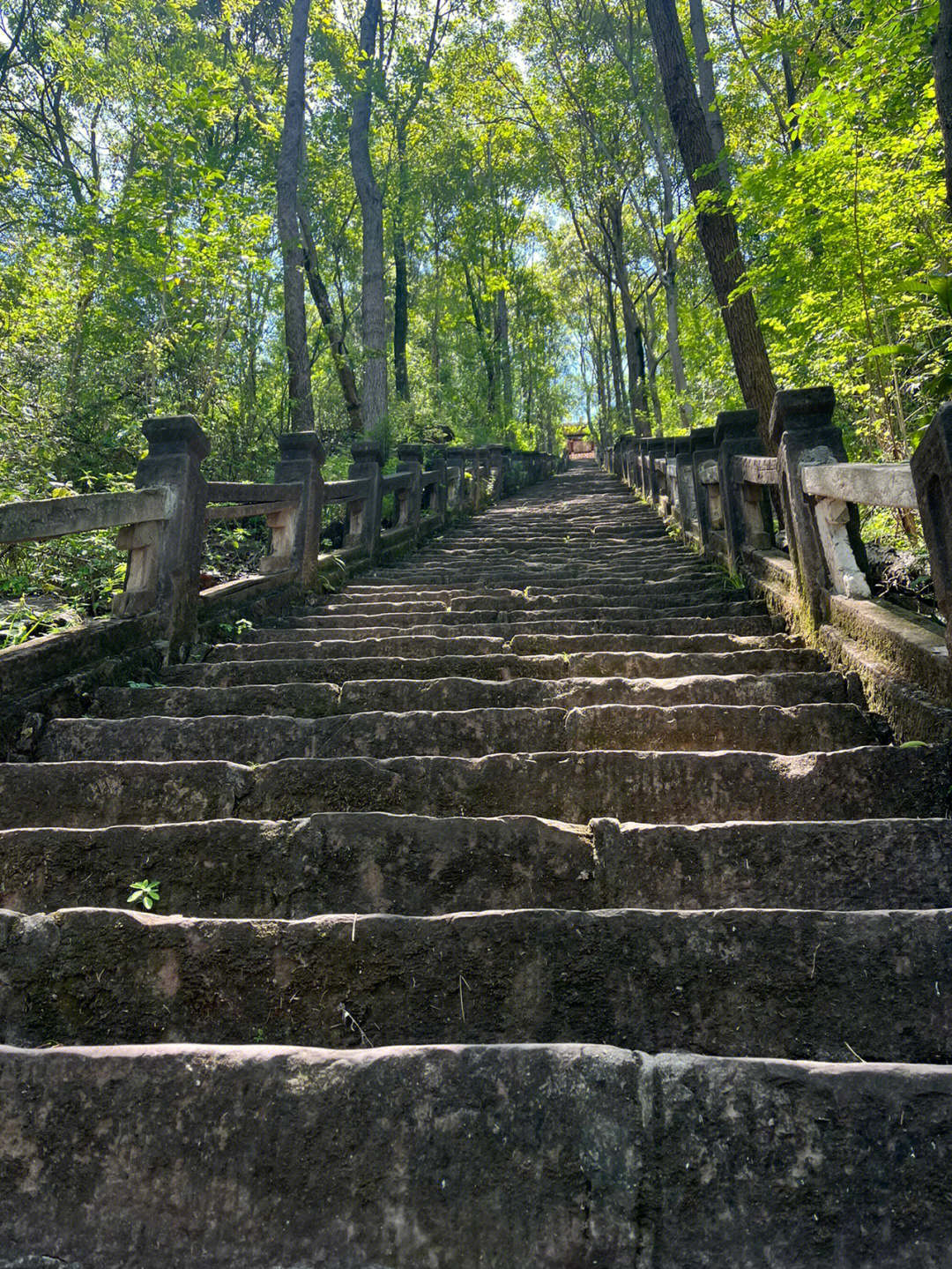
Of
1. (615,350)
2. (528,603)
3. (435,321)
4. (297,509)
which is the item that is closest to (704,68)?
(297,509)

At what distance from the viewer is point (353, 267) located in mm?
27344

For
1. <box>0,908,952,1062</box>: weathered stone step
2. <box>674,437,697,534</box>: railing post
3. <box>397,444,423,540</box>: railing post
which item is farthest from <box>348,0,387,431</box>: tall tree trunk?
<box>0,908,952,1062</box>: weathered stone step

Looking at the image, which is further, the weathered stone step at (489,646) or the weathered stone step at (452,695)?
the weathered stone step at (489,646)

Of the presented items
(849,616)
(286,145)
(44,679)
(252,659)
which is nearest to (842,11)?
(286,145)

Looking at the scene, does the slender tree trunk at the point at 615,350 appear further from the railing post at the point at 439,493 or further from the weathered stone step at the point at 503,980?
the weathered stone step at the point at 503,980

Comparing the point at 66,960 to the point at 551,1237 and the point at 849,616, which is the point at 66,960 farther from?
the point at 849,616

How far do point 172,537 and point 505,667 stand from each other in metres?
1.98

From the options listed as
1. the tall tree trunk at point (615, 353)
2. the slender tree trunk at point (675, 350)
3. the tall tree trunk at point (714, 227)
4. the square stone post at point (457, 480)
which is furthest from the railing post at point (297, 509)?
the tall tree trunk at point (615, 353)

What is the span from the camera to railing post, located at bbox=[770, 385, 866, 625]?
398 centimetres

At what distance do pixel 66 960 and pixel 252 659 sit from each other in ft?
9.21

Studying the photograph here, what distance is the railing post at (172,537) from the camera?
14.1 ft

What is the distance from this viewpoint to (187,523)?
4.49 metres

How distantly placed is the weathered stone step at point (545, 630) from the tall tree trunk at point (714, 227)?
10.5 ft

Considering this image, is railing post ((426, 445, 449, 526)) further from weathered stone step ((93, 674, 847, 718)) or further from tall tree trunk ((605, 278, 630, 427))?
tall tree trunk ((605, 278, 630, 427))
